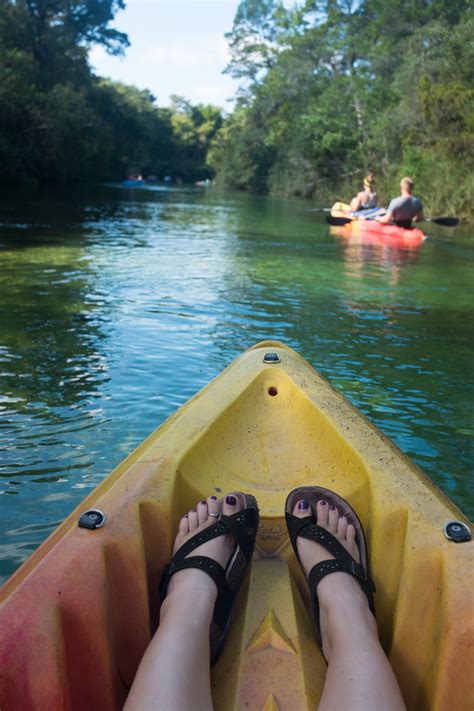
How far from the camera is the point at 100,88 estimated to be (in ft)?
147

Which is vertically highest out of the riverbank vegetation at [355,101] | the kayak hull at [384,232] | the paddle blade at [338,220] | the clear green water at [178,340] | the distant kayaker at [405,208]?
the riverbank vegetation at [355,101]

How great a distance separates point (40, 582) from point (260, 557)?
0.86 metres

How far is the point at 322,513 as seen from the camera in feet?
6.59

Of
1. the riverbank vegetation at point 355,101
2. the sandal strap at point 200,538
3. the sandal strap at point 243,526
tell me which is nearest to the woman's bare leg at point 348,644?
the sandal strap at point 243,526

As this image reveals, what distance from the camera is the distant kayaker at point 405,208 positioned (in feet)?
39.7

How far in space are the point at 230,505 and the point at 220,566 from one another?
283mm

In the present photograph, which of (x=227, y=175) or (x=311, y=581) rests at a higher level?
(x=227, y=175)

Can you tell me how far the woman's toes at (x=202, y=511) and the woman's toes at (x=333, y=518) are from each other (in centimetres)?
39

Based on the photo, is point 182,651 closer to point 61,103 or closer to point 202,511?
point 202,511

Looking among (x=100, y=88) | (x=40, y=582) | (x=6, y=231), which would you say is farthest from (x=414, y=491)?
(x=100, y=88)

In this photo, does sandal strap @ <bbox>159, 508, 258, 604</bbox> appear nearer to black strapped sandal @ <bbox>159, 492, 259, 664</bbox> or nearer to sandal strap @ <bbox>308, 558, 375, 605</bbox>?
black strapped sandal @ <bbox>159, 492, 259, 664</bbox>

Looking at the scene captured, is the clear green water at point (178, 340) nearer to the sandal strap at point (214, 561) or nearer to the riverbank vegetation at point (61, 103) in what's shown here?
the sandal strap at point (214, 561)

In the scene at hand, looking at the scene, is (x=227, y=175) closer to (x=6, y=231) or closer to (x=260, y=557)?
(x=6, y=231)

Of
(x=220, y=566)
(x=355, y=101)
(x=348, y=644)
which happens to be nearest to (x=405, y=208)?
(x=220, y=566)
